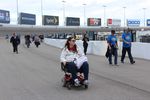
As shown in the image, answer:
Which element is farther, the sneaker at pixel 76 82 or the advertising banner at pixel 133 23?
the advertising banner at pixel 133 23

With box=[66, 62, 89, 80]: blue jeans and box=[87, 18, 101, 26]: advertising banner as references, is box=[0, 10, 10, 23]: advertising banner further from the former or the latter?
box=[66, 62, 89, 80]: blue jeans

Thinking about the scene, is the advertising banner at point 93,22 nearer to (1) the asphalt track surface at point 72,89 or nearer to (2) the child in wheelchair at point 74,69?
(1) the asphalt track surface at point 72,89

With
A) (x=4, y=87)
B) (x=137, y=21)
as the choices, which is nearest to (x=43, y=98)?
(x=4, y=87)

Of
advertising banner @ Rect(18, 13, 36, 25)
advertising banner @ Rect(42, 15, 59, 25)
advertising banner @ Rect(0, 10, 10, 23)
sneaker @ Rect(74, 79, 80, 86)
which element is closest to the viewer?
sneaker @ Rect(74, 79, 80, 86)

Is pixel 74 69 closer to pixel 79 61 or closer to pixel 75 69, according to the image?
pixel 75 69

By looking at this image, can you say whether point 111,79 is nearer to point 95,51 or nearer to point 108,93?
point 108,93

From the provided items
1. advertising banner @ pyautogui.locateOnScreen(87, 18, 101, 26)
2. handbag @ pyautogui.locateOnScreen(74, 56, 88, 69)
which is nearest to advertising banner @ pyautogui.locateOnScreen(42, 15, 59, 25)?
advertising banner @ pyautogui.locateOnScreen(87, 18, 101, 26)

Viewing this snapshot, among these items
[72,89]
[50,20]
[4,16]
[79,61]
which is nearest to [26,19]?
[50,20]

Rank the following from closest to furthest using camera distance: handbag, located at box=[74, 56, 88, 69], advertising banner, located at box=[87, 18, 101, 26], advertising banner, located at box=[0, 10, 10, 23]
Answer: handbag, located at box=[74, 56, 88, 69]
advertising banner, located at box=[0, 10, 10, 23]
advertising banner, located at box=[87, 18, 101, 26]

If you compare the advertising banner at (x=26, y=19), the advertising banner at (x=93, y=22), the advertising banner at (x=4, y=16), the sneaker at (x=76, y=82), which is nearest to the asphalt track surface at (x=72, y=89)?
the sneaker at (x=76, y=82)

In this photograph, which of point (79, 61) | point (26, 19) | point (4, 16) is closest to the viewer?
point (79, 61)

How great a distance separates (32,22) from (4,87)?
283 ft

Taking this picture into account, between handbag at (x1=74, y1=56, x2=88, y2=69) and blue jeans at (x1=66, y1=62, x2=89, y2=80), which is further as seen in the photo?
handbag at (x1=74, y1=56, x2=88, y2=69)

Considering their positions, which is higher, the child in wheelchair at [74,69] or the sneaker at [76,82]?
the child in wheelchair at [74,69]
